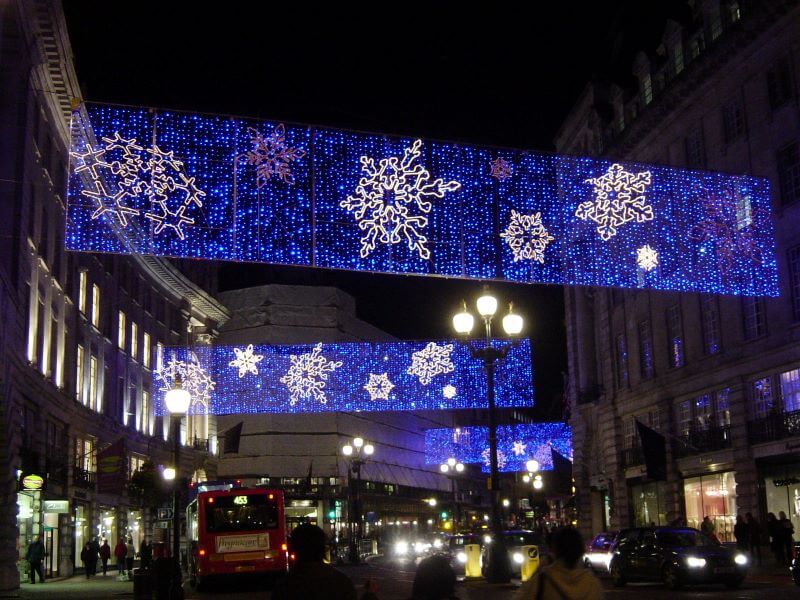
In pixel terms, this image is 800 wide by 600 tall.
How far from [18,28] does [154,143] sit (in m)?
15.3

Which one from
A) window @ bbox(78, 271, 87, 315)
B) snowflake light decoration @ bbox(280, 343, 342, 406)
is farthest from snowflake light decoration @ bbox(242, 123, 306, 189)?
window @ bbox(78, 271, 87, 315)

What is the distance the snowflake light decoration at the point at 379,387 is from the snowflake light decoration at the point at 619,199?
937 inches

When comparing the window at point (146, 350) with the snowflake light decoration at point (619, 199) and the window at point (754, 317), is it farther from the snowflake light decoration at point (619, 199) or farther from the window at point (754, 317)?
the snowflake light decoration at point (619, 199)

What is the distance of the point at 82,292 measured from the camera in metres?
49.7

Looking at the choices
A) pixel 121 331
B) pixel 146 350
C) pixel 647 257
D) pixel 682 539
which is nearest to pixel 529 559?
pixel 682 539

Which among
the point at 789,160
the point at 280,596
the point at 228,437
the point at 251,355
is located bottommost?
the point at 280,596

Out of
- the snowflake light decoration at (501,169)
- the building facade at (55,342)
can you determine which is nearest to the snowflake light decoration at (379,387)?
the building facade at (55,342)

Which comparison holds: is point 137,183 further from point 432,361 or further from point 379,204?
point 432,361

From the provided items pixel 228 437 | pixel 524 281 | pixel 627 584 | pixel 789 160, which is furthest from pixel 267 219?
pixel 228 437

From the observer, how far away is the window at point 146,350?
64062 millimetres

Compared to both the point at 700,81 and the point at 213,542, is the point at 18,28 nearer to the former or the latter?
the point at 213,542

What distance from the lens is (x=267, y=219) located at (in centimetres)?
2267

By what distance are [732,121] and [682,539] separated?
18969 millimetres

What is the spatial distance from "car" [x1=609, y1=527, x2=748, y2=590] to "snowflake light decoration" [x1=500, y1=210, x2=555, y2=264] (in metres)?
7.83
